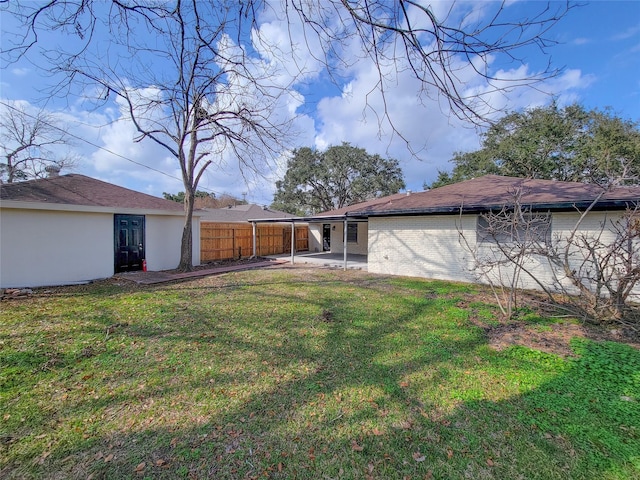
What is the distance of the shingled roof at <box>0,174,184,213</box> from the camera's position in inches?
Answer: 323

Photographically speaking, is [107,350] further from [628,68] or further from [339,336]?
[628,68]

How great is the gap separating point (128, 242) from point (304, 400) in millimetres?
10059

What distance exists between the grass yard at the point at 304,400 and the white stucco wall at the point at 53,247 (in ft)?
11.9

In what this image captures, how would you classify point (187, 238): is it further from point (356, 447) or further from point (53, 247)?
point (356, 447)

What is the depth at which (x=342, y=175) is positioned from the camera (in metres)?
25.3

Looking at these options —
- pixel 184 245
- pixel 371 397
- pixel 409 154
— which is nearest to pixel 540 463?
pixel 371 397

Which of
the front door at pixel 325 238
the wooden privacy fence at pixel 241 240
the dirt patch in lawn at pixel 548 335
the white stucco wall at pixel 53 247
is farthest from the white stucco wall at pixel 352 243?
the dirt patch in lawn at pixel 548 335

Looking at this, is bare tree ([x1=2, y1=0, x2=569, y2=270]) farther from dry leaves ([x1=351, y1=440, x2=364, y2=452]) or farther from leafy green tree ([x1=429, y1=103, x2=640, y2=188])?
leafy green tree ([x1=429, y1=103, x2=640, y2=188])

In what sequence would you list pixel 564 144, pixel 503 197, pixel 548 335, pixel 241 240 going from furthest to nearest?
1. pixel 564 144
2. pixel 241 240
3. pixel 503 197
4. pixel 548 335

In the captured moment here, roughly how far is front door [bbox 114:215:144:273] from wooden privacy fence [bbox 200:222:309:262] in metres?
3.27

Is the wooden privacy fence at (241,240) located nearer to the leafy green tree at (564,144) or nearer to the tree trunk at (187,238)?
the tree trunk at (187,238)

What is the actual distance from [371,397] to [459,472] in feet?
3.29

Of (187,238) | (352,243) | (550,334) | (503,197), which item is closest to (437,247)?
(503,197)

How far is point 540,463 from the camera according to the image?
2039 millimetres
